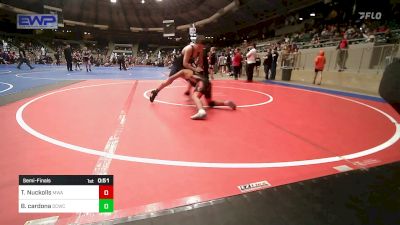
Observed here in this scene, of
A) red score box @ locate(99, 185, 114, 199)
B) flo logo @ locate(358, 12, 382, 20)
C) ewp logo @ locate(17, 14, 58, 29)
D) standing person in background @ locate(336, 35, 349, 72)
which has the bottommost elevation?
red score box @ locate(99, 185, 114, 199)

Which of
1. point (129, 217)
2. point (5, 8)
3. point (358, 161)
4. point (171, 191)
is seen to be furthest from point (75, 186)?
point (5, 8)

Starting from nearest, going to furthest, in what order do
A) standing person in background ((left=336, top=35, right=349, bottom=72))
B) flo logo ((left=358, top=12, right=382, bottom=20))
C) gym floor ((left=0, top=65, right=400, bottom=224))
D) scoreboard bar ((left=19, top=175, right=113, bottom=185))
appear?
scoreboard bar ((left=19, top=175, right=113, bottom=185)) < gym floor ((left=0, top=65, right=400, bottom=224)) < flo logo ((left=358, top=12, right=382, bottom=20)) < standing person in background ((left=336, top=35, right=349, bottom=72))

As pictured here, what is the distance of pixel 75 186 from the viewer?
62.0 inches

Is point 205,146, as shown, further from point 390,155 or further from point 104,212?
point 390,155

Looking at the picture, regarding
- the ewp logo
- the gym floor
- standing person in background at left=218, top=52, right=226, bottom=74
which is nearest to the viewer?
the gym floor

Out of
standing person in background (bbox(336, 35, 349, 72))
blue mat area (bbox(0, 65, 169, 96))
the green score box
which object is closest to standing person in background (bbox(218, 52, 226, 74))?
blue mat area (bbox(0, 65, 169, 96))

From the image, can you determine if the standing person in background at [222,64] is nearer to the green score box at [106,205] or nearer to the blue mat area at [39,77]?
the blue mat area at [39,77]

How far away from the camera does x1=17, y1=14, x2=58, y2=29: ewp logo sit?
19484 millimetres

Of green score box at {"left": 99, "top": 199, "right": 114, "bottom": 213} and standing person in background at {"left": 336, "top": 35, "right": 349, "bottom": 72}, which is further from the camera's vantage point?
standing person in background at {"left": 336, "top": 35, "right": 349, "bottom": 72}
